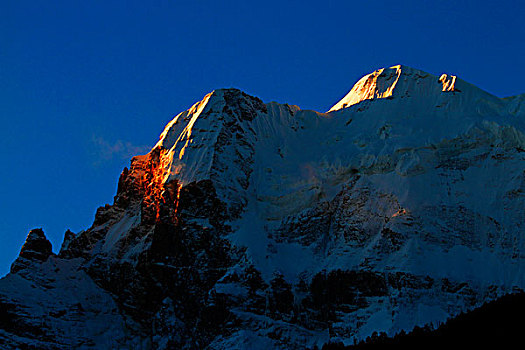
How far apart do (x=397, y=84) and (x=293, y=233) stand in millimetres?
24795

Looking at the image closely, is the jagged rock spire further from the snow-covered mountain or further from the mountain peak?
the mountain peak

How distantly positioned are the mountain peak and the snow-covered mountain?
0.29m

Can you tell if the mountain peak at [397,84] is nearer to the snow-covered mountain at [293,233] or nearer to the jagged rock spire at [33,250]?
the snow-covered mountain at [293,233]

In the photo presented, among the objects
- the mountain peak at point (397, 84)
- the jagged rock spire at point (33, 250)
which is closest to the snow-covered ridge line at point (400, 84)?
the mountain peak at point (397, 84)

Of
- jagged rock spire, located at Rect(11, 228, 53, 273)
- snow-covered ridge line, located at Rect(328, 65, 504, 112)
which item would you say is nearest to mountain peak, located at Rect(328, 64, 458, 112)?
snow-covered ridge line, located at Rect(328, 65, 504, 112)

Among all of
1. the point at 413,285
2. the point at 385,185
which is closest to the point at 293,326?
the point at 413,285

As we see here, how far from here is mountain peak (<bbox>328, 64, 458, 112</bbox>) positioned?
371ft

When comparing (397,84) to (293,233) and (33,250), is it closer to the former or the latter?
(293,233)

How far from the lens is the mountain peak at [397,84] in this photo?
11306 cm

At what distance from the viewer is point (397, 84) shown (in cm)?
11606

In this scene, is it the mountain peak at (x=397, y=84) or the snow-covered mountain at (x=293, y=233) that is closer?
the snow-covered mountain at (x=293, y=233)

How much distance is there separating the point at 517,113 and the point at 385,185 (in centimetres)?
1595

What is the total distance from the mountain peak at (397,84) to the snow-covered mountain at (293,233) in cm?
29

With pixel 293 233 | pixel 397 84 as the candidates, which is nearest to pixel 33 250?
pixel 293 233
